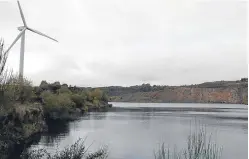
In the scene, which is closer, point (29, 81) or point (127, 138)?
point (127, 138)

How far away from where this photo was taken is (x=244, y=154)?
2616cm

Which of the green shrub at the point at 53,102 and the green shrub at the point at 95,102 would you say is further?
the green shrub at the point at 95,102

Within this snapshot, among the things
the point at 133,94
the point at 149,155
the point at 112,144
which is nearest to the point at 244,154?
the point at 149,155

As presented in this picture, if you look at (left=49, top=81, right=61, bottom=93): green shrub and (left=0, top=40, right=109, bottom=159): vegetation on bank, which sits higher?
(left=49, top=81, right=61, bottom=93): green shrub

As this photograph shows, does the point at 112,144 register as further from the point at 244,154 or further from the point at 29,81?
the point at 29,81

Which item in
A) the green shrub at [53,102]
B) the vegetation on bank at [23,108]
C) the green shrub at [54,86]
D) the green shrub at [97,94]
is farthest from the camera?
the green shrub at [97,94]

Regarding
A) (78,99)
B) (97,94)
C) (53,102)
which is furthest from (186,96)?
(53,102)

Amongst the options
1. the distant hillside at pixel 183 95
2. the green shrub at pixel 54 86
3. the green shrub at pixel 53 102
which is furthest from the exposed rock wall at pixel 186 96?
the green shrub at pixel 53 102

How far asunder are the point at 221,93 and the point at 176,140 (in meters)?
151

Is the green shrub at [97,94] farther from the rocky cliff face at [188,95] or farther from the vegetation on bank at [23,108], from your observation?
the rocky cliff face at [188,95]

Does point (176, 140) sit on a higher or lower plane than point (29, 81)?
lower

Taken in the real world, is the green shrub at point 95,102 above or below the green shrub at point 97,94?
below

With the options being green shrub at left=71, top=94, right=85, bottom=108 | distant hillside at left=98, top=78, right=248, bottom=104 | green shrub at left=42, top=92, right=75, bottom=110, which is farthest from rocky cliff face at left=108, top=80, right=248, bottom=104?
green shrub at left=42, top=92, right=75, bottom=110

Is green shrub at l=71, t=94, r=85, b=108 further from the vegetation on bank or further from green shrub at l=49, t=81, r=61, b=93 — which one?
green shrub at l=49, t=81, r=61, b=93
